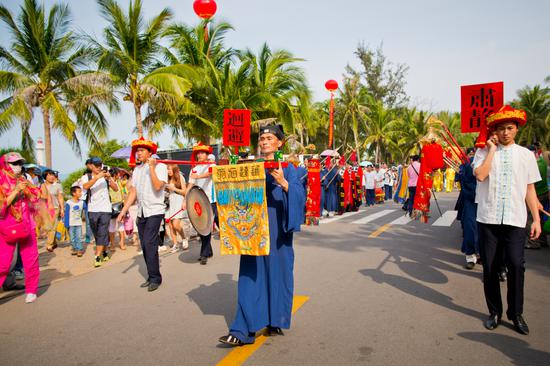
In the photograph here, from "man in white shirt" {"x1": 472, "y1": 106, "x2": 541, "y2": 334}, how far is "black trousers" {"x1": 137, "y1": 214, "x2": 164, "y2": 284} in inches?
168

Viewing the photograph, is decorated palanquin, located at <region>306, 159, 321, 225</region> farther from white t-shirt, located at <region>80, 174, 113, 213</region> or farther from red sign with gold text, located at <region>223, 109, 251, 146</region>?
white t-shirt, located at <region>80, 174, 113, 213</region>

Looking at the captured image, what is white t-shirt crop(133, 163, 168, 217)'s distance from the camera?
6227 millimetres

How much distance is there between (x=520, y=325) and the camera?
13.5ft

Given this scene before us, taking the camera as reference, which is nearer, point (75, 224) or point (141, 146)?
point (141, 146)

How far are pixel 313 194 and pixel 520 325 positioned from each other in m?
9.15

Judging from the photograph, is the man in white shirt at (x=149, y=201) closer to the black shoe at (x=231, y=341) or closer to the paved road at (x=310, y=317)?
the paved road at (x=310, y=317)

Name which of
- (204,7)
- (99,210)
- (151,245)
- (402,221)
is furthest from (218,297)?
(204,7)

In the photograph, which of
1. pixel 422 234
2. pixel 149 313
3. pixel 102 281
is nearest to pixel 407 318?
pixel 149 313

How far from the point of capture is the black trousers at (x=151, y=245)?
20.0 feet

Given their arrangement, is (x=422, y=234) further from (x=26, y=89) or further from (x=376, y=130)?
(x=376, y=130)

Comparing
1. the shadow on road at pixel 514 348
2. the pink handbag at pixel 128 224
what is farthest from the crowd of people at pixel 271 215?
the pink handbag at pixel 128 224

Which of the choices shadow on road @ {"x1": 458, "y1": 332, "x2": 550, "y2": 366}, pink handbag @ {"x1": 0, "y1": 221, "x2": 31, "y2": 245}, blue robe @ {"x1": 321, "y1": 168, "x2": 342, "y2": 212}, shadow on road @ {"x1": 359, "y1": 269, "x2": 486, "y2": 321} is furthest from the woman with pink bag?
blue robe @ {"x1": 321, "y1": 168, "x2": 342, "y2": 212}

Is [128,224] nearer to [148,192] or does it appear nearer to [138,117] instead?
[148,192]

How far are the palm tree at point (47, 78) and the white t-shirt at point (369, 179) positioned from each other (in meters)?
11.4
